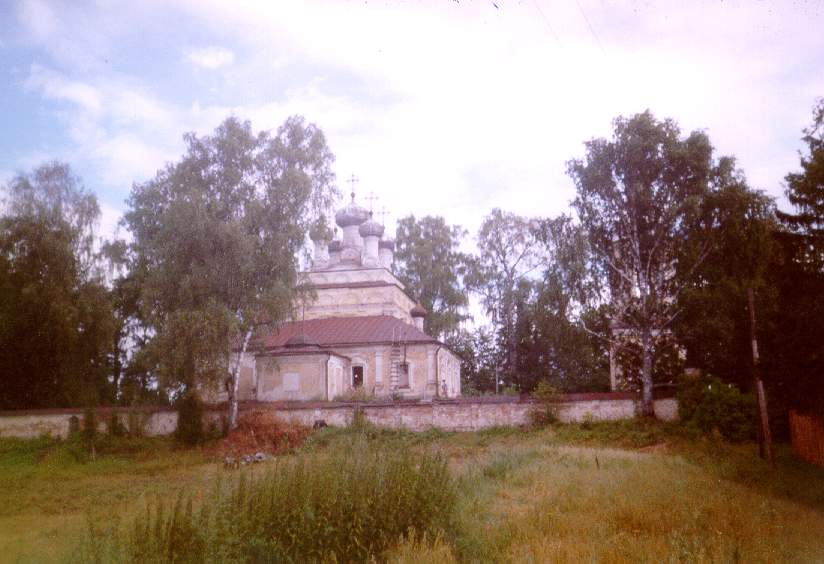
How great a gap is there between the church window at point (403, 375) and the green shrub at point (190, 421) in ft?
38.5

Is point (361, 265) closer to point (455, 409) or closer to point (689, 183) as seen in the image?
point (455, 409)

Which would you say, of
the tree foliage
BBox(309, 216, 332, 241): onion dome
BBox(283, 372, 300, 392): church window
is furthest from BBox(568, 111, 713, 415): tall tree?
BBox(283, 372, 300, 392): church window

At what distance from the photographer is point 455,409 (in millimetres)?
27203

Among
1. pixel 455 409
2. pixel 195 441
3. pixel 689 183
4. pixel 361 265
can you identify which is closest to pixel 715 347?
pixel 689 183

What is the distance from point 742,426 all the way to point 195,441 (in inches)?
735

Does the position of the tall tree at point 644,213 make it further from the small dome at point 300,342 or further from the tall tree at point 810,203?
the small dome at point 300,342

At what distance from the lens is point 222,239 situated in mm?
26594

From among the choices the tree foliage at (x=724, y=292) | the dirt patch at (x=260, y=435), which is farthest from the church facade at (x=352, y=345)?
the tree foliage at (x=724, y=292)

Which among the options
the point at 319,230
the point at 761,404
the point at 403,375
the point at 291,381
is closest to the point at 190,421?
the point at 291,381

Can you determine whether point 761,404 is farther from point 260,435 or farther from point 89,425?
point 89,425

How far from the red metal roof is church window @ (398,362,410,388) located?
1253 mm

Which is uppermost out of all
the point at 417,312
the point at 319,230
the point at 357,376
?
the point at 319,230

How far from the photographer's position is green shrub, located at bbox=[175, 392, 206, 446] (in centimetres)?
2622

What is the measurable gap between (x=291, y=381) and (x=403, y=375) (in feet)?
18.6
